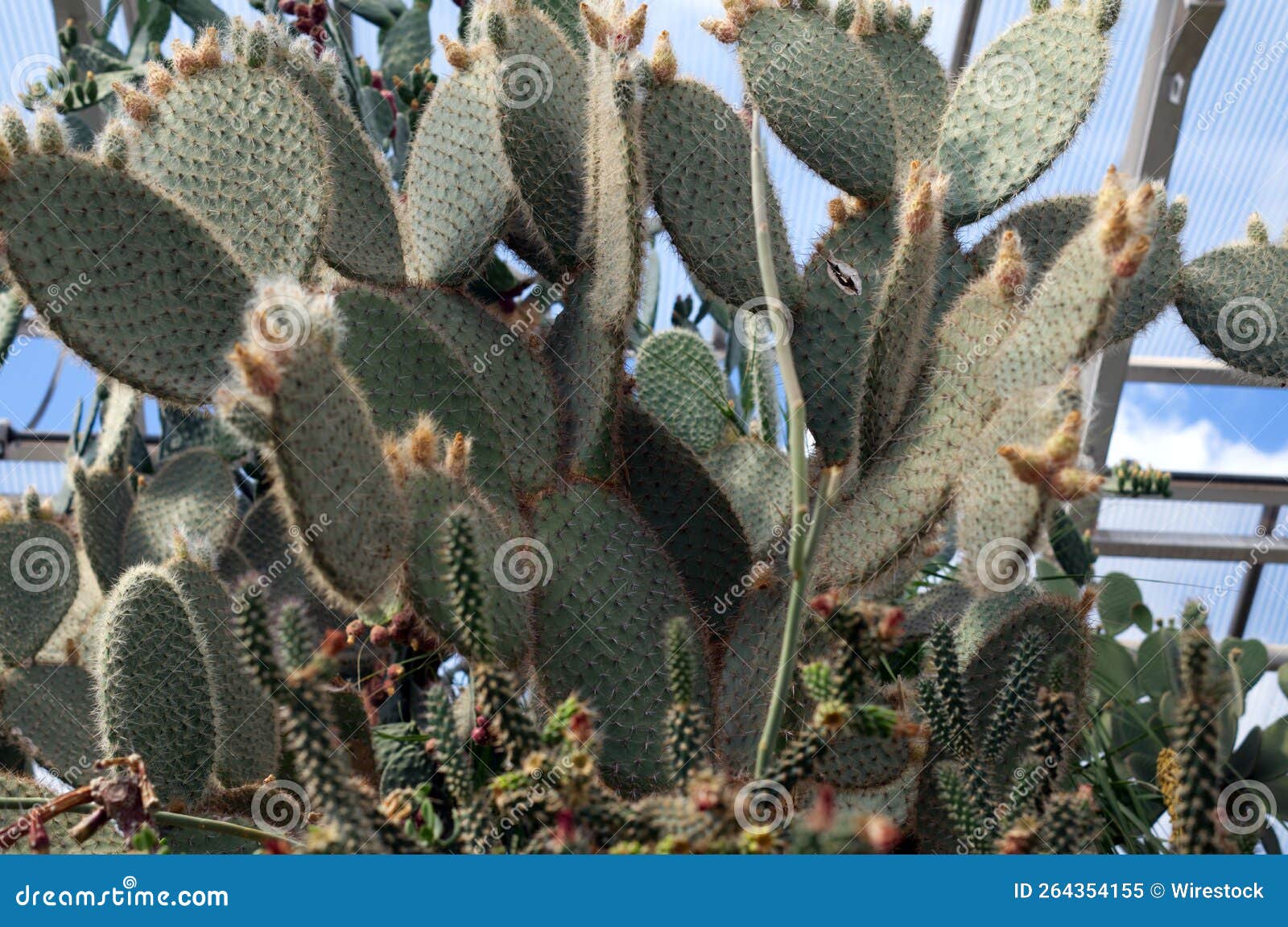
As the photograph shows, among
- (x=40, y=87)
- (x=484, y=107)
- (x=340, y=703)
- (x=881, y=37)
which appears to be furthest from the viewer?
(x=40, y=87)

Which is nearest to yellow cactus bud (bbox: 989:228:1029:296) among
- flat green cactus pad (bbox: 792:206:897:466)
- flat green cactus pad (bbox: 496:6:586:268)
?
flat green cactus pad (bbox: 792:206:897:466)

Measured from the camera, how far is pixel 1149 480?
18.0 feet

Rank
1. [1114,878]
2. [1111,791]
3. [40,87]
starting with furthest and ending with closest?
[40,87] → [1111,791] → [1114,878]

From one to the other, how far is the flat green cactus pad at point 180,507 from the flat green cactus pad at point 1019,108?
167 cm

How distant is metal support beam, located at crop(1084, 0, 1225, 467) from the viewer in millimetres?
5609

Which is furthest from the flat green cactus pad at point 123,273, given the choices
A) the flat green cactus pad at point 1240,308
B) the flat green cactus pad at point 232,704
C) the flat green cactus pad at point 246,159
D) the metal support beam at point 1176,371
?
the metal support beam at point 1176,371

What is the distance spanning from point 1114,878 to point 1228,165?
18.6ft

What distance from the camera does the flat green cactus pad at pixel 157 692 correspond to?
197cm

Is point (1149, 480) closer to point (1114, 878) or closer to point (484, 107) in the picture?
point (484, 107)

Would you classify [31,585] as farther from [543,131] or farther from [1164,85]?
[1164,85]

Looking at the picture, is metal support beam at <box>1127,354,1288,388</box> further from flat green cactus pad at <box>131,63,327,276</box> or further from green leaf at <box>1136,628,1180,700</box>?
flat green cactus pad at <box>131,63,327,276</box>

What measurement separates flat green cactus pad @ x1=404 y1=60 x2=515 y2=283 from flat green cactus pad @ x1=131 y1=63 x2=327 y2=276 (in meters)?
0.25

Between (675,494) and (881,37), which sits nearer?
(675,494)

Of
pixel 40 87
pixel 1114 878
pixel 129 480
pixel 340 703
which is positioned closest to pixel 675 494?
pixel 340 703
